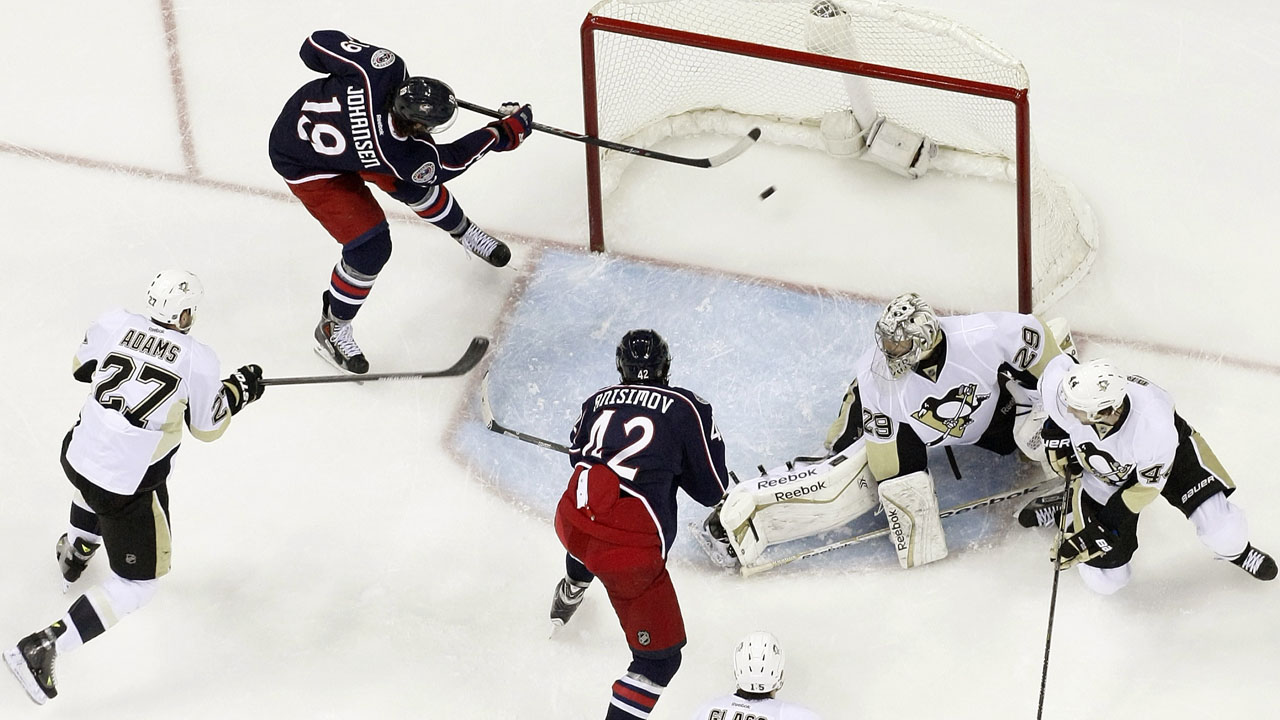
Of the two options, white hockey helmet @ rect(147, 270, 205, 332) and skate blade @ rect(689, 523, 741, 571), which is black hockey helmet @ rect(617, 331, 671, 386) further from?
white hockey helmet @ rect(147, 270, 205, 332)

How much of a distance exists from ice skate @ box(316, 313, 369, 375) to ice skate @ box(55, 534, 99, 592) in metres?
0.87

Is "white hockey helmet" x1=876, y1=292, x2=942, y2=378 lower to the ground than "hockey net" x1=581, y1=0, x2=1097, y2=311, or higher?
lower

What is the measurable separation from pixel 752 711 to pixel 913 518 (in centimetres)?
82

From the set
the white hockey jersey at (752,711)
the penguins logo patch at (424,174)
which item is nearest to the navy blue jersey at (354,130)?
the penguins logo patch at (424,174)

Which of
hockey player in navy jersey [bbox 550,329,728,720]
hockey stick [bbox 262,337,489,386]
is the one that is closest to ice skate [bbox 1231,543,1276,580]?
hockey player in navy jersey [bbox 550,329,728,720]

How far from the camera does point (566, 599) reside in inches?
161

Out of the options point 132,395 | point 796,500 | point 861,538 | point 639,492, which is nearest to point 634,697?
point 639,492

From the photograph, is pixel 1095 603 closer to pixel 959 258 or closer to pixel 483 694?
pixel 959 258

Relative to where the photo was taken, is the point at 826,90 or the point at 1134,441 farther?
the point at 826,90

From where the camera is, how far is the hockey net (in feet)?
14.7

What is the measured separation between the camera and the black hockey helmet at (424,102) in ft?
13.7

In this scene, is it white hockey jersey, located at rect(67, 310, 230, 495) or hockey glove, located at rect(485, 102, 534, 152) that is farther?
hockey glove, located at rect(485, 102, 534, 152)

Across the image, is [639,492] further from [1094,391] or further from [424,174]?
[424,174]

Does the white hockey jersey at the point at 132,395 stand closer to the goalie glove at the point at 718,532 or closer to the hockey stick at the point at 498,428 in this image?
the hockey stick at the point at 498,428
